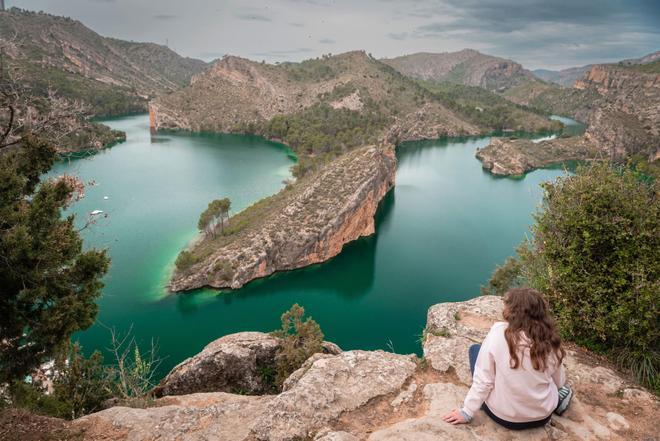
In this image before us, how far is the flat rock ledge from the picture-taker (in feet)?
16.7

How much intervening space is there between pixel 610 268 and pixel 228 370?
1029 centimetres

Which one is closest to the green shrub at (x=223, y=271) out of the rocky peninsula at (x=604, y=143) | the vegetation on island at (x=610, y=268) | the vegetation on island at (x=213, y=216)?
the vegetation on island at (x=213, y=216)

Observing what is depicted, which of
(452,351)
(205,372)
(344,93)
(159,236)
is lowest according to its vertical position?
(159,236)

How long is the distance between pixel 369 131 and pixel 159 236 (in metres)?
65.5

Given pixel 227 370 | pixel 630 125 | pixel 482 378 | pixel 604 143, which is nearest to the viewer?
pixel 482 378

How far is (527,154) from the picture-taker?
10256cm

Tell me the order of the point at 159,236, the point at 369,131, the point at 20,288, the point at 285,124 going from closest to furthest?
1. the point at 20,288
2. the point at 159,236
3. the point at 369,131
4. the point at 285,124

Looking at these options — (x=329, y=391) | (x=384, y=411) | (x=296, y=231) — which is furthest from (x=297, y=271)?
(x=384, y=411)

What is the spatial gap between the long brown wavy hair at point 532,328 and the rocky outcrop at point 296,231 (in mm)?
37733

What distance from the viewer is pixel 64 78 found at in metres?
138

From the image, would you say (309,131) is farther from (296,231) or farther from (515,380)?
(515,380)

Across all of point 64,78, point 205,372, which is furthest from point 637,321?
point 64,78

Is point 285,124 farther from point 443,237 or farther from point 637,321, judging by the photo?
point 637,321

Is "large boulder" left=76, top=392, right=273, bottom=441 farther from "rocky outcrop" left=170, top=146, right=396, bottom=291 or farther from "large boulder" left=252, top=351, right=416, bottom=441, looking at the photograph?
"rocky outcrop" left=170, top=146, right=396, bottom=291
